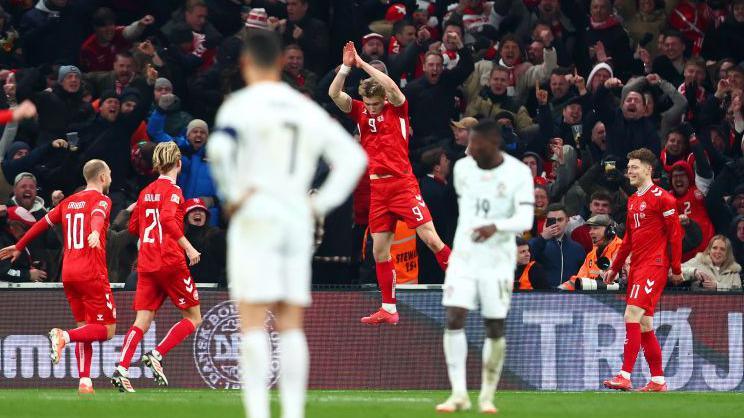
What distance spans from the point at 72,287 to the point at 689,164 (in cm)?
903

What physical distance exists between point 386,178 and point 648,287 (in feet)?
10.4

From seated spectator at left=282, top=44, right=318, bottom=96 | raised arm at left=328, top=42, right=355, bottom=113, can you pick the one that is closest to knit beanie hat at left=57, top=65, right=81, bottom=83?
seated spectator at left=282, top=44, right=318, bottom=96

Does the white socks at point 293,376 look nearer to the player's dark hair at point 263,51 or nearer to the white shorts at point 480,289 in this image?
the player's dark hair at point 263,51

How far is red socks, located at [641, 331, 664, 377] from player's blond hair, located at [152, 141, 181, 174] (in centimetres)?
558

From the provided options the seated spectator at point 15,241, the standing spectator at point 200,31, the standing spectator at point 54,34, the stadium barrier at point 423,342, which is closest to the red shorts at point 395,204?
the stadium barrier at point 423,342

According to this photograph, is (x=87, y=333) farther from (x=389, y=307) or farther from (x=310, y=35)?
(x=310, y=35)

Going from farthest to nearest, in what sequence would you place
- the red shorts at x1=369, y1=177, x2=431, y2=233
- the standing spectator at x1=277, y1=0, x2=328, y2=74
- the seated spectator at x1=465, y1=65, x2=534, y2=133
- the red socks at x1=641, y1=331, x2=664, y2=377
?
1. the standing spectator at x1=277, y1=0, x2=328, y2=74
2. the seated spectator at x1=465, y1=65, x2=534, y2=133
3. the red socks at x1=641, y1=331, x2=664, y2=377
4. the red shorts at x1=369, y1=177, x2=431, y2=233

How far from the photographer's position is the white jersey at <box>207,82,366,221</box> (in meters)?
8.42

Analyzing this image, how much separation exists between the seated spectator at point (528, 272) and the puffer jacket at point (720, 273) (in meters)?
1.76

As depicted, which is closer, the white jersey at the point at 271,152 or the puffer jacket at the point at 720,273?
the white jersey at the point at 271,152

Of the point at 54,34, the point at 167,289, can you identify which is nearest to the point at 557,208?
the point at 167,289

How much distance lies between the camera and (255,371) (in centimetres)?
845

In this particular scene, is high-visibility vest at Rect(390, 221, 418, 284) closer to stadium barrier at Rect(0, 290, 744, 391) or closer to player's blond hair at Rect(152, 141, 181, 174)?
stadium barrier at Rect(0, 290, 744, 391)

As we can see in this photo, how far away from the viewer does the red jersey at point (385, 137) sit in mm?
15977
